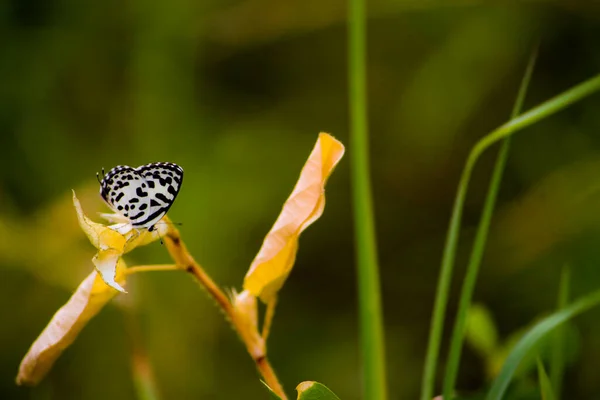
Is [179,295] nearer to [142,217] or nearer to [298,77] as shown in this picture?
[298,77]

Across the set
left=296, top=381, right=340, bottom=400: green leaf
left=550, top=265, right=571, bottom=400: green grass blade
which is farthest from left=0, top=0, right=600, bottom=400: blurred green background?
left=296, top=381, right=340, bottom=400: green leaf

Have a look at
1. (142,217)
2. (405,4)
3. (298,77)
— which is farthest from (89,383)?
(142,217)

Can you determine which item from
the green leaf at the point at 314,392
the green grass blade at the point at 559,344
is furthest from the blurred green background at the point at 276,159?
the green leaf at the point at 314,392

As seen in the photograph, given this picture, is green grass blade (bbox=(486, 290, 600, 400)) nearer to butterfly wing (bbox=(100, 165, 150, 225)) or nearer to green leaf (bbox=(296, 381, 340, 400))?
green leaf (bbox=(296, 381, 340, 400))

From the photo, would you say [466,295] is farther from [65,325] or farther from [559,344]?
[65,325]

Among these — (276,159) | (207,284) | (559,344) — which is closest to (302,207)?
(207,284)

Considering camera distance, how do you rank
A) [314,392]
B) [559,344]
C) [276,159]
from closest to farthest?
1. [314,392]
2. [559,344]
3. [276,159]

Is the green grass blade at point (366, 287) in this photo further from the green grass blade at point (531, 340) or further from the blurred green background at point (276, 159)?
the blurred green background at point (276, 159)
